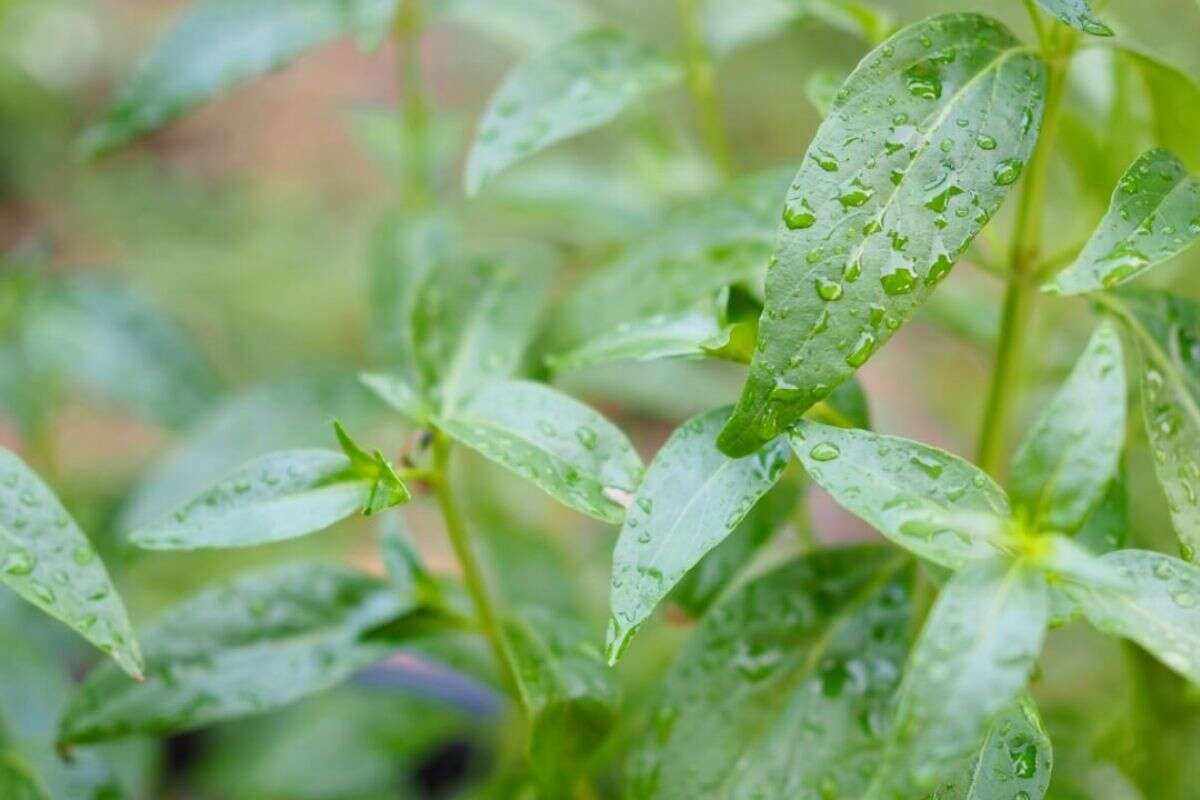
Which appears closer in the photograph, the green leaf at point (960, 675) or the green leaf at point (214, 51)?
the green leaf at point (960, 675)

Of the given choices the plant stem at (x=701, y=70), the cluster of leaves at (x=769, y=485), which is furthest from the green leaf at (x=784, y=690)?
the plant stem at (x=701, y=70)

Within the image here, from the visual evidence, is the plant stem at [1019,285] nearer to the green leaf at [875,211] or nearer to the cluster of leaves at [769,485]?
the cluster of leaves at [769,485]

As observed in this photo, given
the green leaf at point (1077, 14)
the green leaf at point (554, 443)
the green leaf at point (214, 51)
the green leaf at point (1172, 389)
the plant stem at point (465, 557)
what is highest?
the green leaf at point (1077, 14)

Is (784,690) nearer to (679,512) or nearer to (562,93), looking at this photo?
(679,512)

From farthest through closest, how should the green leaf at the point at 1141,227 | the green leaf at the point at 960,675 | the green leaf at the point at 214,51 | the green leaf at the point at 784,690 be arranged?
the green leaf at the point at 214,51 → the green leaf at the point at 784,690 → the green leaf at the point at 1141,227 → the green leaf at the point at 960,675

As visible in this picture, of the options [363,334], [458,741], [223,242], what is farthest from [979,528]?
[223,242]

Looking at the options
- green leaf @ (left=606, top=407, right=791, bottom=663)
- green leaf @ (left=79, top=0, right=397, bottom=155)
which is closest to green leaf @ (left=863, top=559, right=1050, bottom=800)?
green leaf @ (left=606, top=407, right=791, bottom=663)

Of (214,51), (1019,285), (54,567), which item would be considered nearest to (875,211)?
(1019,285)
